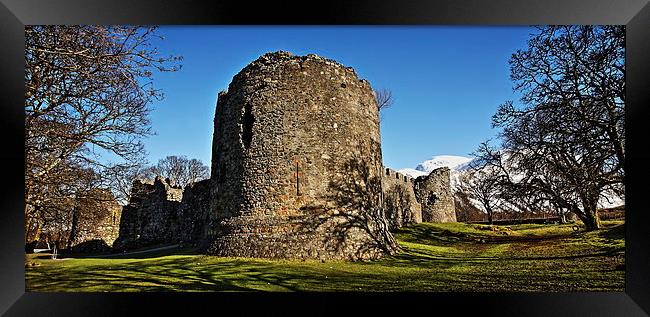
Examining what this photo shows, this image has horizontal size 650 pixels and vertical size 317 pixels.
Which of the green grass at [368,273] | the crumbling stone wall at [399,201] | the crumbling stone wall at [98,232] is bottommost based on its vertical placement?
the green grass at [368,273]

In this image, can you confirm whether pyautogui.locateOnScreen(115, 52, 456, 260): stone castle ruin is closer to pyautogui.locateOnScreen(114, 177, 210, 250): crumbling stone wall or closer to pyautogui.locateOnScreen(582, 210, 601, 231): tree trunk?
pyautogui.locateOnScreen(582, 210, 601, 231): tree trunk

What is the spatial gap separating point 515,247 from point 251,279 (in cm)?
1056

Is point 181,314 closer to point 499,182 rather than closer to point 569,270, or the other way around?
point 569,270

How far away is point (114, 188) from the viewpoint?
456 inches

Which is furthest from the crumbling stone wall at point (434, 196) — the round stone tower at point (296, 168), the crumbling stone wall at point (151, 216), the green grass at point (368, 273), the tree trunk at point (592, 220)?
the round stone tower at point (296, 168)

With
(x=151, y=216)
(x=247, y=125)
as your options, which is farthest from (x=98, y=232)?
(x=247, y=125)

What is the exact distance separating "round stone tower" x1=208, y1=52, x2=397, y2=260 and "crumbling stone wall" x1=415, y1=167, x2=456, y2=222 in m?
17.8

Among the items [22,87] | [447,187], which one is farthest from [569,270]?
[447,187]

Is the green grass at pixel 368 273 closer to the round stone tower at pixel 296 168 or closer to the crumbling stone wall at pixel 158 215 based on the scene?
the round stone tower at pixel 296 168

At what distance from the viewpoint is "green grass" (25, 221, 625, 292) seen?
805cm

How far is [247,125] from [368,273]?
517 centimetres
